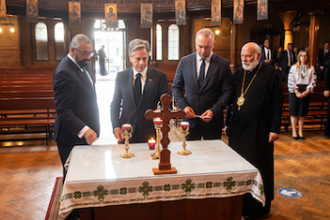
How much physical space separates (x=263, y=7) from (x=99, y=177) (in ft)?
30.9

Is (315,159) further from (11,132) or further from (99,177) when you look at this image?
(11,132)

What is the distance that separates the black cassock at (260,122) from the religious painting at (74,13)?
32.7 ft

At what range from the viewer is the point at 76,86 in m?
2.53

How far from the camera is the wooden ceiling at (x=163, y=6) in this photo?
1004 cm

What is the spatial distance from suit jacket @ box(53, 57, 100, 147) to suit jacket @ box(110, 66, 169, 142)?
0.22 m

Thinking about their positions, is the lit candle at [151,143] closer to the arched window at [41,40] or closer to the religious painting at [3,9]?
the religious painting at [3,9]

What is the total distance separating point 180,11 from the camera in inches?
444

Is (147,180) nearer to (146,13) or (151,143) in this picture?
(151,143)

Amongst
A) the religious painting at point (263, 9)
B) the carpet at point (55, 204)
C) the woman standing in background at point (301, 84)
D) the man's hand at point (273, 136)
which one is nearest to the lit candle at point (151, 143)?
the man's hand at point (273, 136)

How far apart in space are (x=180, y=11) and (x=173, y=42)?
6.37m

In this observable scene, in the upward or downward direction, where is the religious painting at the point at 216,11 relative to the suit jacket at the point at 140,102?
upward

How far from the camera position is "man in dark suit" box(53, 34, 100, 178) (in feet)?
7.97

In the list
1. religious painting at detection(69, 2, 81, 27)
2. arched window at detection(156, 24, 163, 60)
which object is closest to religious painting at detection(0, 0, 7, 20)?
religious painting at detection(69, 2, 81, 27)

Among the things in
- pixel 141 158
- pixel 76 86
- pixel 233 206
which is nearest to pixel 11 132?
pixel 76 86
